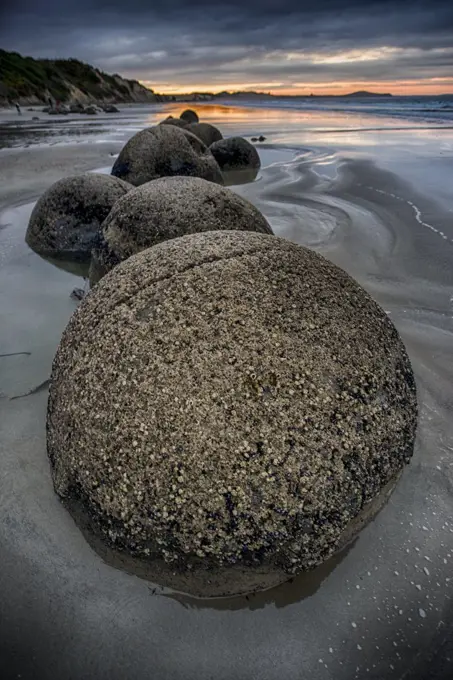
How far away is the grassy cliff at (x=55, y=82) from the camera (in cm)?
5103

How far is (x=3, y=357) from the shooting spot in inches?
145

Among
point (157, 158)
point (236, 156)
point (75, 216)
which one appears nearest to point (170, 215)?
point (75, 216)

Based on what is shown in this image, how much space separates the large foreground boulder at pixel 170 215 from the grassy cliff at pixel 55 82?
49.8 m

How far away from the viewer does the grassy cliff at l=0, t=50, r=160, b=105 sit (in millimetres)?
51031

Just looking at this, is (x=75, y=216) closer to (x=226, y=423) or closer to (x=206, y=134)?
(x=226, y=423)

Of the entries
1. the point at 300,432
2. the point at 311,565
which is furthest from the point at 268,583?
the point at 300,432

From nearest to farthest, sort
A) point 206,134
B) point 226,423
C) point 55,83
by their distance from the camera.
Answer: point 226,423 < point 206,134 < point 55,83

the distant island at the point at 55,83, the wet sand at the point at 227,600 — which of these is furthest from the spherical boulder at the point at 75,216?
the distant island at the point at 55,83

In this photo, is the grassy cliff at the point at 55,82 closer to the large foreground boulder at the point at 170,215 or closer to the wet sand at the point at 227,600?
the large foreground boulder at the point at 170,215

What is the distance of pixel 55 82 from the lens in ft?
204

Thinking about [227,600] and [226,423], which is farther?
[227,600]

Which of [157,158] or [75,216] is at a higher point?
[157,158]

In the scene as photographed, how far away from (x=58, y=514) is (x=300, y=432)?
4.30ft

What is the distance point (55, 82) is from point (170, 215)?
6953 cm
